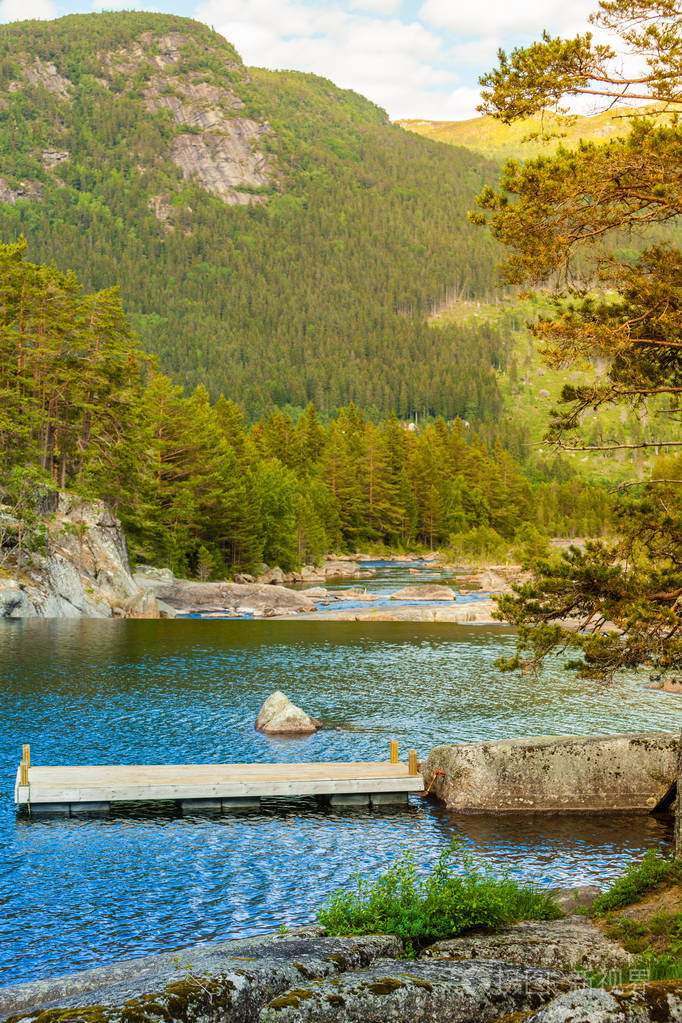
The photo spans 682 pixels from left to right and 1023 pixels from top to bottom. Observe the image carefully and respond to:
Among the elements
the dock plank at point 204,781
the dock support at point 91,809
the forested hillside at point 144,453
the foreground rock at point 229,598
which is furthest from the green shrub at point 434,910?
the forested hillside at point 144,453

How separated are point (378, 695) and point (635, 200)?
23.6m

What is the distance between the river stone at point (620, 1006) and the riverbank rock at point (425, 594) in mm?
60451

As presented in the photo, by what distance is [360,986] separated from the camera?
8539mm

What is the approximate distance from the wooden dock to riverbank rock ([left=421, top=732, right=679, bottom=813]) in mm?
1569

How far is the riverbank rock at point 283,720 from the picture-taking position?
28.3 meters

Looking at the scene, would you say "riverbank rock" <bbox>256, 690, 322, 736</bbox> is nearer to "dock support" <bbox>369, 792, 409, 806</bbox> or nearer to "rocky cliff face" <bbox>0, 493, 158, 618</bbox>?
"dock support" <bbox>369, 792, 409, 806</bbox>

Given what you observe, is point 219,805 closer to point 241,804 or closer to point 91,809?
point 241,804

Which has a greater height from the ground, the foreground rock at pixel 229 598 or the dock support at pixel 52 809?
the dock support at pixel 52 809

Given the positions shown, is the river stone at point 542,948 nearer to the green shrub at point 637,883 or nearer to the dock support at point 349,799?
the green shrub at point 637,883

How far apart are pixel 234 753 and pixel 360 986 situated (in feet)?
58.5

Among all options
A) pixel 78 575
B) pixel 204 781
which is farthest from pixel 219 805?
pixel 78 575

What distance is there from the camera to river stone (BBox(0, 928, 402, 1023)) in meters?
7.78

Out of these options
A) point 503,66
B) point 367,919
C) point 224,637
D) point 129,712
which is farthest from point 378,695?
point 503,66

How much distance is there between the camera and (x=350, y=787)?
21859mm
